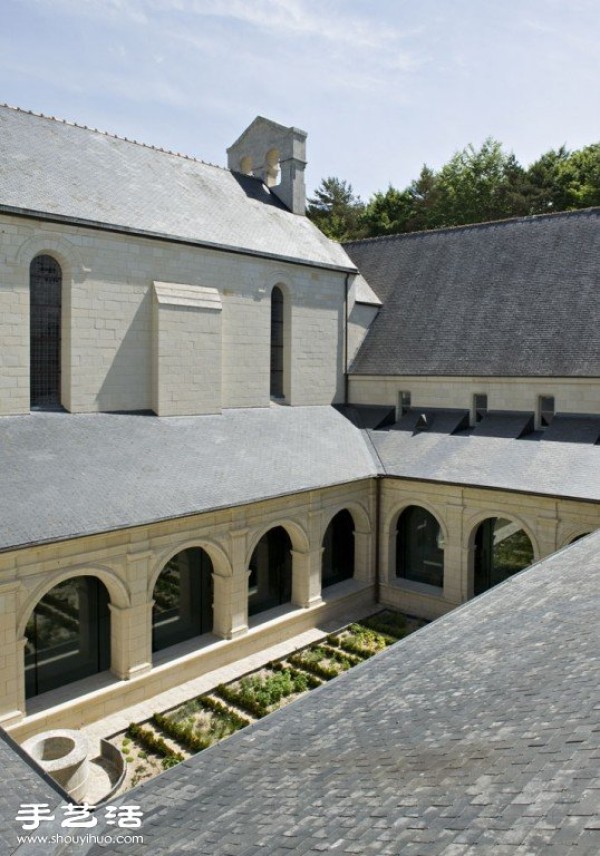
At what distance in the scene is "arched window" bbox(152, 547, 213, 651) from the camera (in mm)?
15523

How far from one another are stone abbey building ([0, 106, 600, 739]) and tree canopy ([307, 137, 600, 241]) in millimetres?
20278

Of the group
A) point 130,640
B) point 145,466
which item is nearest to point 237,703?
point 130,640

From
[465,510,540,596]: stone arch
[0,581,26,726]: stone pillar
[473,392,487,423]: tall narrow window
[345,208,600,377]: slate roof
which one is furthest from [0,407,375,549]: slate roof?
[345,208,600,377]: slate roof

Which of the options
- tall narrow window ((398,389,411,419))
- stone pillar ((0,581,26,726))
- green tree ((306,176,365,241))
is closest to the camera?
stone pillar ((0,581,26,726))

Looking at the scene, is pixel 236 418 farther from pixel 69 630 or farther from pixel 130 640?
pixel 69 630

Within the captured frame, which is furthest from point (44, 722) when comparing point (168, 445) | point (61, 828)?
point (61, 828)

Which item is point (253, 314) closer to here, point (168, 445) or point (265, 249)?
point (265, 249)

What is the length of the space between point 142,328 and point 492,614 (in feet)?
38.9

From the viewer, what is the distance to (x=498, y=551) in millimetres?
18281

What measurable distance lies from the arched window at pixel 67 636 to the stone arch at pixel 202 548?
1.20 metres

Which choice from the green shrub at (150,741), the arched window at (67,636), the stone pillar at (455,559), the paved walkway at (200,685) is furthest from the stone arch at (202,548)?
the stone pillar at (455,559)

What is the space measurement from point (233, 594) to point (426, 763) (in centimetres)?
1124

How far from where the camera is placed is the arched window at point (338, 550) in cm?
1973

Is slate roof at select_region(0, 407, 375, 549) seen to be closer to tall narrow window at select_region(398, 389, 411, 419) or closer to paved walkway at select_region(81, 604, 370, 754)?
tall narrow window at select_region(398, 389, 411, 419)
